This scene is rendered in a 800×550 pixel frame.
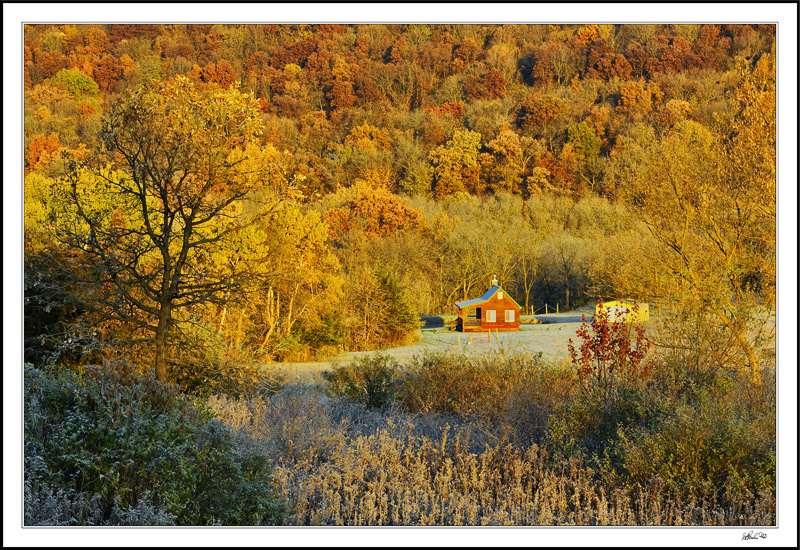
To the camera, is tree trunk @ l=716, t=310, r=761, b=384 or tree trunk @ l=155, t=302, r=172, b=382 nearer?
tree trunk @ l=155, t=302, r=172, b=382

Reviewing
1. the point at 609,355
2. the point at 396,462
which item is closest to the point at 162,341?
the point at 396,462

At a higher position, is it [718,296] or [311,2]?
[311,2]

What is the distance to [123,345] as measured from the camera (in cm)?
593

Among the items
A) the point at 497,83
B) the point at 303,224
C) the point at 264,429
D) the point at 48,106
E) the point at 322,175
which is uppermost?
the point at 497,83

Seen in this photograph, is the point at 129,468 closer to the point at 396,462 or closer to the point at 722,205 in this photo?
the point at 396,462

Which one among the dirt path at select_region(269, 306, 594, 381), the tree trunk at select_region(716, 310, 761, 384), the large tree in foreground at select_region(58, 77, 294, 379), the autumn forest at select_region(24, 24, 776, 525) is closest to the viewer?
the autumn forest at select_region(24, 24, 776, 525)

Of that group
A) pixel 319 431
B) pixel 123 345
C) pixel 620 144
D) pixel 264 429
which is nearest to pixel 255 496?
pixel 319 431

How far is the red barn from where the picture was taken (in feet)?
69.5

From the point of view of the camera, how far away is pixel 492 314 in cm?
2123

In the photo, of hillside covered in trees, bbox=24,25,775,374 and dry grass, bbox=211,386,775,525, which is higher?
hillside covered in trees, bbox=24,25,775,374

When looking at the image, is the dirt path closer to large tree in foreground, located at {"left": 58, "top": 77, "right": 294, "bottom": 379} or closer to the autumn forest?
the autumn forest

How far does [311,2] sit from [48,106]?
2829 cm

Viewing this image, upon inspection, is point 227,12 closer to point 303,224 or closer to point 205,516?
point 205,516

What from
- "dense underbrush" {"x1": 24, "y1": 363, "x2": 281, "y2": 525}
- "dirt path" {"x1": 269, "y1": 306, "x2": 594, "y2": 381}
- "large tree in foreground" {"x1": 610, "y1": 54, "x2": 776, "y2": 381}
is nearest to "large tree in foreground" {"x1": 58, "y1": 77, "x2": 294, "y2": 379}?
"dense underbrush" {"x1": 24, "y1": 363, "x2": 281, "y2": 525}
